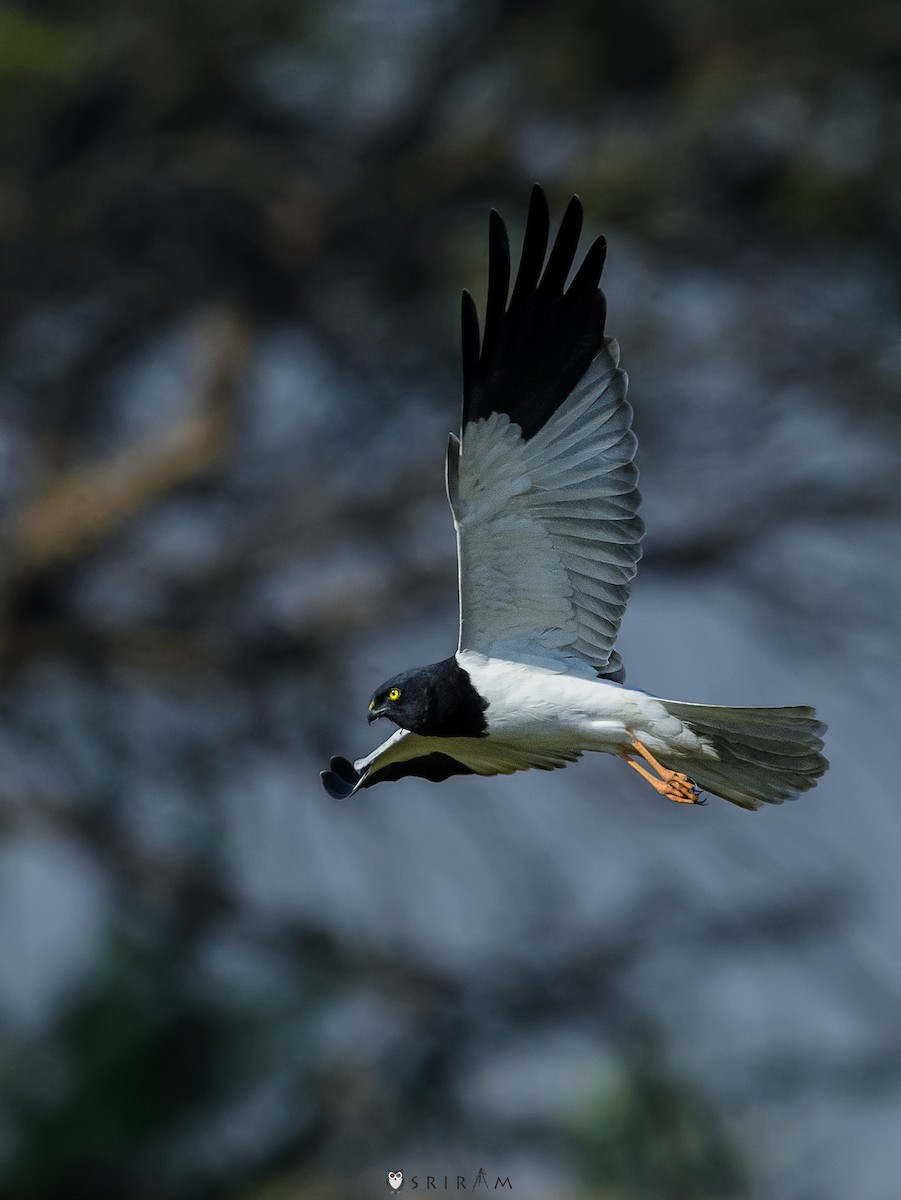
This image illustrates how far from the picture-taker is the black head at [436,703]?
2.98 metres

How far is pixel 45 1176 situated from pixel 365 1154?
1.96 metres

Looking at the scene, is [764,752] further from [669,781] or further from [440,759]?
[440,759]

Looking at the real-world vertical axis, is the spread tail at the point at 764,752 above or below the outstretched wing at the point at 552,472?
below

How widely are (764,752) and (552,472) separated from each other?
1.96 ft

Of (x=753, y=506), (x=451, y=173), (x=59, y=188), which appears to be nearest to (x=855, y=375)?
(x=753, y=506)

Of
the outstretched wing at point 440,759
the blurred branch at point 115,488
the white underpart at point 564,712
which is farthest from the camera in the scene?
the blurred branch at point 115,488

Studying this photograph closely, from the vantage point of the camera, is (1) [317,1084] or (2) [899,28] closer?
(2) [899,28]

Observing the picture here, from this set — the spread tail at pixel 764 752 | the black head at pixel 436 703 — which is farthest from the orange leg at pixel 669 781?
the black head at pixel 436 703

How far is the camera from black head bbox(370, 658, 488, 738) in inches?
117

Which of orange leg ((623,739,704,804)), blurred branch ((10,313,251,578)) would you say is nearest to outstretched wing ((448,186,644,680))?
orange leg ((623,739,704,804))

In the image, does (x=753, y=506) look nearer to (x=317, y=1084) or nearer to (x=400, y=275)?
(x=400, y=275)

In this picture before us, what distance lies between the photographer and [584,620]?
3.13 m

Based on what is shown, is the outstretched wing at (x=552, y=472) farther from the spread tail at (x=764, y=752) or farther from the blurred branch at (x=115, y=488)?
the blurred branch at (x=115, y=488)

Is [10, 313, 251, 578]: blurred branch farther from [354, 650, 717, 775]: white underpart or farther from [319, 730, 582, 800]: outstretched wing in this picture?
[354, 650, 717, 775]: white underpart
